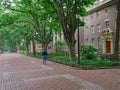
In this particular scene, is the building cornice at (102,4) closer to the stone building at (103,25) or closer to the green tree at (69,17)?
the stone building at (103,25)

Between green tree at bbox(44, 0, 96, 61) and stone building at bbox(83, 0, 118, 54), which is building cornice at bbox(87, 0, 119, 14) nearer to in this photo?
stone building at bbox(83, 0, 118, 54)

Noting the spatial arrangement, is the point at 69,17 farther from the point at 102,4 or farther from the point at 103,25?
the point at 103,25

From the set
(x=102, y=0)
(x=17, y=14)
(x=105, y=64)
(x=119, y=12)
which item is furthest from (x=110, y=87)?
(x=102, y=0)

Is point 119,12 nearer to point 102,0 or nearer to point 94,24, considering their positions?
point 102,0

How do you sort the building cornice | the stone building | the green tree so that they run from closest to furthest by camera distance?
1. the green tree
2. the building cornice
3. the stone building

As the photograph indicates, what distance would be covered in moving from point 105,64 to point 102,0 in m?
21.5

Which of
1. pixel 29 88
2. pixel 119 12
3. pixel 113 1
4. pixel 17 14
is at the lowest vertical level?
pixel 29 88

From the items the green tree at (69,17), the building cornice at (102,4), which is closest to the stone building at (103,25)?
the building cornice at (102,4)

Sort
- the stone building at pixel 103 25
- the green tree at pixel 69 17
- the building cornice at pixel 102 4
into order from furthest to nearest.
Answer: the stone building at pixel 103 25 → the building cornice at pixel 102 4 → the green tree at pixel 69 17

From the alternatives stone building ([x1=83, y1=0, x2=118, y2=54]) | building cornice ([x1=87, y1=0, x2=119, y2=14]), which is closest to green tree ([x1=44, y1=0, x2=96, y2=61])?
building cornice ([x1=87, y1=0, x2=119, y2=14])

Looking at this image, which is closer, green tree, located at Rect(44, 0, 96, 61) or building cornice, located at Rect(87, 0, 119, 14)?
green tree, located at Rect(44, 0, 96, 61)

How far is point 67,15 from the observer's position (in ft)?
68.3

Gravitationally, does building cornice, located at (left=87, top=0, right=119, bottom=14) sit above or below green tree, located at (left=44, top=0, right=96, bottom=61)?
above

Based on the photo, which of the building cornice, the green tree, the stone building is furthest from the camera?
the stone building
